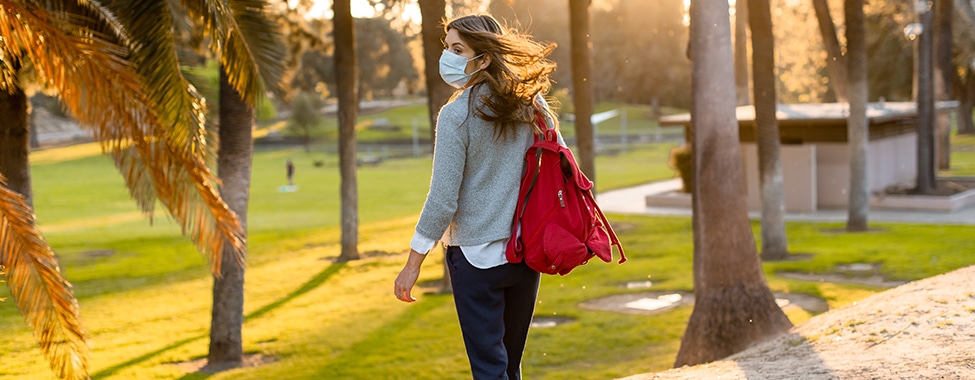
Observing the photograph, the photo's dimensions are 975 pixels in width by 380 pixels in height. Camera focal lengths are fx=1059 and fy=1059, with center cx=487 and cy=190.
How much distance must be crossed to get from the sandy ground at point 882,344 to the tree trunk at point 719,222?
66.6 inches

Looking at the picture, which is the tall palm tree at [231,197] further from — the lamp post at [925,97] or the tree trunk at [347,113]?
the lamp post at [925,97]

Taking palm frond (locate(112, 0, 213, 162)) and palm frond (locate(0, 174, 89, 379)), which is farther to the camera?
palm frond (locate(112, 0, 213, 162))

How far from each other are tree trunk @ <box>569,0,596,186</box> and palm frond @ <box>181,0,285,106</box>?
26.5 feet

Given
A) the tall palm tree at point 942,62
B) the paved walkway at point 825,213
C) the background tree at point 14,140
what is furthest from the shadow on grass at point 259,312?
the tall palm tree at point 942,62

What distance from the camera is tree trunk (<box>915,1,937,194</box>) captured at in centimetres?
2239

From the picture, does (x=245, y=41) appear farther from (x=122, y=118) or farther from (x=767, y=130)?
(x=767, y=130)

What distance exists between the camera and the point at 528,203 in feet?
13.4

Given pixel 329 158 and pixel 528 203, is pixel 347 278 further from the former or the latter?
pixel 329 158

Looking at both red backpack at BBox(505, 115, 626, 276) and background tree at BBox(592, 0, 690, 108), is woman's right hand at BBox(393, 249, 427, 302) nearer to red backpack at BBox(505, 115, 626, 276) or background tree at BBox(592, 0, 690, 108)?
red backpack at BBox(505, 115, 626, 276)

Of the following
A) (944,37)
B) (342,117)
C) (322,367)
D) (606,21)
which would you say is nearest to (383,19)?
(606,21)

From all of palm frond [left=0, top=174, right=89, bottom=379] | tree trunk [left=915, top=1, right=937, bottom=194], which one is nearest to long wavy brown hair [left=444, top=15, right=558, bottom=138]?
palm frond [left=0, top=174, right=89, bottom=379]

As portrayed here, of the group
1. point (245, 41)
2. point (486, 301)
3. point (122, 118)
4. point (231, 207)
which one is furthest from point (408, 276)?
point (231, 207)

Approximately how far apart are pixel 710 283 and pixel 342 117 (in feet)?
36.1

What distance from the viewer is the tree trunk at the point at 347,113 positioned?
1831 centimetres
